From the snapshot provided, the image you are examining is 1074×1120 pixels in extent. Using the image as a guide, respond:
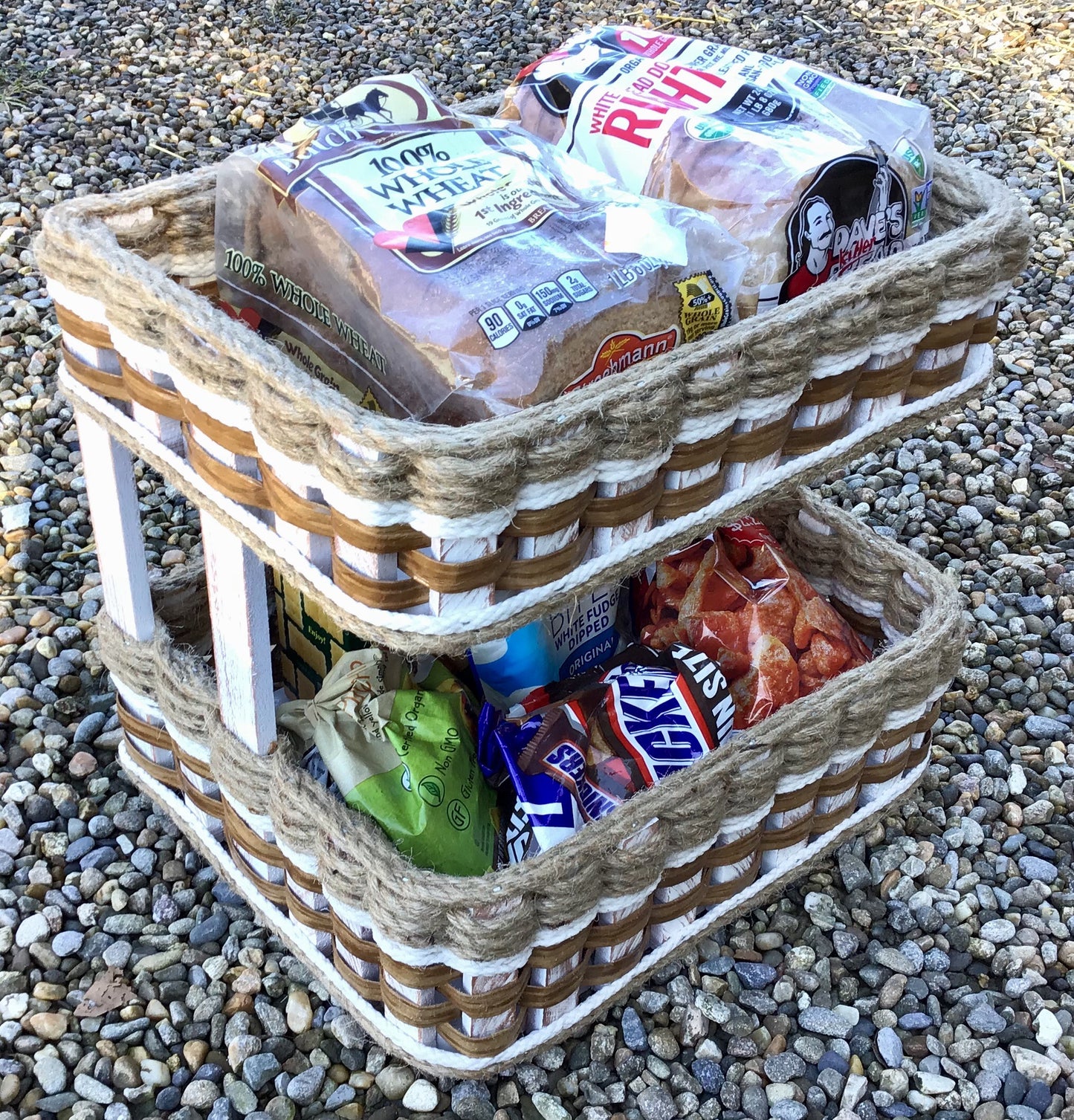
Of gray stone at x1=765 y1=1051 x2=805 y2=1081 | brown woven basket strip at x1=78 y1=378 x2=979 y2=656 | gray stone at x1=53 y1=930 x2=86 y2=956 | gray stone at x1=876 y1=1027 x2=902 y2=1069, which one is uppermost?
brown woven basket strip at x1=78 y1=378 x2=979 y2=656

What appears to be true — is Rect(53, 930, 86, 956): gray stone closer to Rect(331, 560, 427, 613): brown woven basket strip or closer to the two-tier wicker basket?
the two-tier wicker basket

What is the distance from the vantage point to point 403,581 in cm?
99

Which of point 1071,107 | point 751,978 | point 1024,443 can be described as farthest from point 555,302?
point 1071,107

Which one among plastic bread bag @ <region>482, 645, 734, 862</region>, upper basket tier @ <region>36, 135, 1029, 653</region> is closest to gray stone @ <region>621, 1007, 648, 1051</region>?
plastic bread bag @ <region>482, 645, 734, 862</region>

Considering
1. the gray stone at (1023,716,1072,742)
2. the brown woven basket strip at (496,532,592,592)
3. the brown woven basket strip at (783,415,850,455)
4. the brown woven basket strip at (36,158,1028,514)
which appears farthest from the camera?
the gray stone at (1023,716,1072,742)

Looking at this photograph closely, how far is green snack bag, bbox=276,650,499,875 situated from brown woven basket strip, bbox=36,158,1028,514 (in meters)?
0.40

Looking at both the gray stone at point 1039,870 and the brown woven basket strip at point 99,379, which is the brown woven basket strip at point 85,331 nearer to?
the brown woven basket strip at point 99,379

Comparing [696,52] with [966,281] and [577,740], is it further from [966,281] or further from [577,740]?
[577,740]

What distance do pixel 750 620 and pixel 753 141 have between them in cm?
55

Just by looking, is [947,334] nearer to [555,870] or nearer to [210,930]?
[555,870]

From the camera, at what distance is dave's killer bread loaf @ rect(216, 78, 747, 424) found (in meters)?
1.04

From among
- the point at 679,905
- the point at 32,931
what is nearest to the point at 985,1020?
the point at 679,905

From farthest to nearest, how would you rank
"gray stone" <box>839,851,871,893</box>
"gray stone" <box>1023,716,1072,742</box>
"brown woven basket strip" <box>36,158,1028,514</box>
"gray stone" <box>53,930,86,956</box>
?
"gray stone" <box>1023,716,1072,742</box> < "gray stone" <box>839,851,871,893</box> < "gray stone" <box>53,930,86,956</box> < "brown woven basket strip" <box>36,158,1028,514</box>

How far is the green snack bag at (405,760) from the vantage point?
125cm
